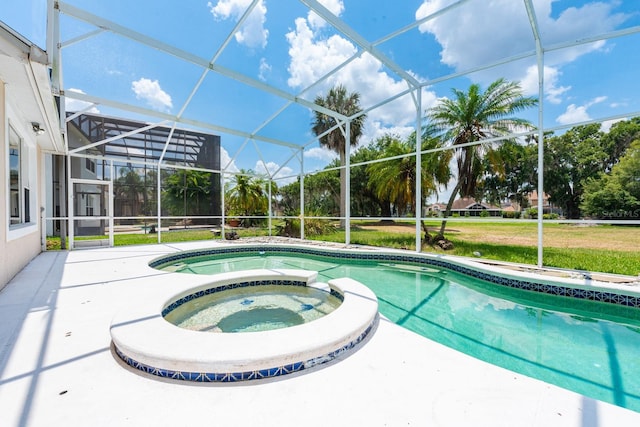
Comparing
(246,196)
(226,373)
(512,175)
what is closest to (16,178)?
(226,373)

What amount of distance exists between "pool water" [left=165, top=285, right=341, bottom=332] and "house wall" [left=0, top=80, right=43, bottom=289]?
2.61m

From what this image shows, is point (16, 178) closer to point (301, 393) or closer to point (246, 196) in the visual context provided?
point (301, 393)

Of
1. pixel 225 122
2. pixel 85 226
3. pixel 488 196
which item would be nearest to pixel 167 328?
pixel 225 122

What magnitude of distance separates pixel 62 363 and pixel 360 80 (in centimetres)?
797

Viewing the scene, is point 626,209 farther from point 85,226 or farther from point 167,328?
point 85,226

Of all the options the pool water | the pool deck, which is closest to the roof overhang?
the pool deck

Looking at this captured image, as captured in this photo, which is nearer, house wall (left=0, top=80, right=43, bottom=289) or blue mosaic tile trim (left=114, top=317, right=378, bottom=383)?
blue mosaic tile trim (left=114, top=317, right=378, bottom=383)

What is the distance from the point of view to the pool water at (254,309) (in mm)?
3117

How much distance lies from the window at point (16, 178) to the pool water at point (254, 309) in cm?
397

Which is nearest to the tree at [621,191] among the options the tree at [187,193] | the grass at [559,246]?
the grass at [559,246]

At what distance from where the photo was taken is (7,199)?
3543 mm

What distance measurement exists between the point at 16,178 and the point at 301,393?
6406 mm

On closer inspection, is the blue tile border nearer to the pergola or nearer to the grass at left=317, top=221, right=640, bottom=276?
the pergola

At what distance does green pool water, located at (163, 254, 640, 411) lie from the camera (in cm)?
211
